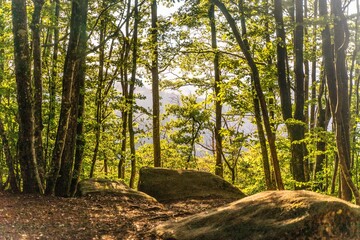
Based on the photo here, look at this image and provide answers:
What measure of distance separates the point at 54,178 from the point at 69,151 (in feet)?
3.16

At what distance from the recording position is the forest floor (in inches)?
247

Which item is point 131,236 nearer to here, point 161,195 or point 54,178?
point 54,178

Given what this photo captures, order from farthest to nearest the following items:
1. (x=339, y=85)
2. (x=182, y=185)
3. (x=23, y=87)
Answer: (x=182, y=185) < (x=23, y=87) < (x=339, y=85)

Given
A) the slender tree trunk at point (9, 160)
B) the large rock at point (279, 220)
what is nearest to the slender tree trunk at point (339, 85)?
the large rock at point (279, 220)

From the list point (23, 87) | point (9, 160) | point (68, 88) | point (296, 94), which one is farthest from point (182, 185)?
point (23, 87)

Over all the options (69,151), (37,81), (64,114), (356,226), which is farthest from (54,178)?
(356,226)

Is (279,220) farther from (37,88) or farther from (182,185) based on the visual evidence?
(37,88)

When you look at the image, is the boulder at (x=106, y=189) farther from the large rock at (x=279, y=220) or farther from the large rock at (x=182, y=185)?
the large rock at (x=279, y=220)

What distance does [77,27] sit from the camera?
9.95m

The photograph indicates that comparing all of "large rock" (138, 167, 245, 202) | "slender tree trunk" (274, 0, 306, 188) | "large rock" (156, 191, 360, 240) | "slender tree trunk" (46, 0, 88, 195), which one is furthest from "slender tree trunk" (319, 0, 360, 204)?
"slender tree trunk" (46, 0, 88, 195)

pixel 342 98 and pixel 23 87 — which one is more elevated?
pixel 23 87

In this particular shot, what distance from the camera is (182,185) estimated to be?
1322 centimetres

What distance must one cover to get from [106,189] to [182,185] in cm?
297

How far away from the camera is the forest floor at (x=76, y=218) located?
6281 millimetres
